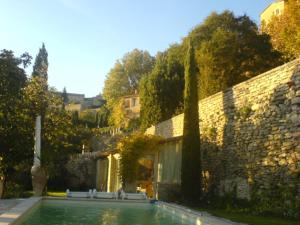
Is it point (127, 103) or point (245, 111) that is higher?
point (127, 103)

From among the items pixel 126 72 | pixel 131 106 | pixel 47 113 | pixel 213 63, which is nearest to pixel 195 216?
pixel 47 113

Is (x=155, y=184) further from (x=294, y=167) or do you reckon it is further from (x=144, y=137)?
(x=294, y=167)

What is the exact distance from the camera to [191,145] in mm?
18281

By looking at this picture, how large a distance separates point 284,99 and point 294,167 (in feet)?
7.50

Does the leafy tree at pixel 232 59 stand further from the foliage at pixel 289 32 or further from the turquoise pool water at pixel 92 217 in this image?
the turquoise pool water at pixel 92 217

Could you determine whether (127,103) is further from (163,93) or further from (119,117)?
(163,93)

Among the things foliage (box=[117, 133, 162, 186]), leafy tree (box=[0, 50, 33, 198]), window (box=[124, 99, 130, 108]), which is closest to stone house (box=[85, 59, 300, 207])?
foliage (box=[117, 133, 162, 186])

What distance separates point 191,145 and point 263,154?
362 centimetres

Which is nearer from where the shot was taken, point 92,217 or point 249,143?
point 92,217

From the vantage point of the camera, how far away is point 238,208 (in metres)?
15.5

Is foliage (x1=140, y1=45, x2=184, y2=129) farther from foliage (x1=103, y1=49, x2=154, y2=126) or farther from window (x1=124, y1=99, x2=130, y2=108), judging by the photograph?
foliage (x1=103, y1=49, x2=154, y2=126)

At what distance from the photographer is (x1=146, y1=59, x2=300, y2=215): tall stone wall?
13.8 m

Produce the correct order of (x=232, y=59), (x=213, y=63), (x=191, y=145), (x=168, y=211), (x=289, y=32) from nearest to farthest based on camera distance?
(x=168, y=211)
(x=191, y=145)
(x=289, y=32)
(x=213, y=63)
(x=232, y=59)

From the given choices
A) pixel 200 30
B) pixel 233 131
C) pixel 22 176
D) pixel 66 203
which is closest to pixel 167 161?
pixel 233 131
